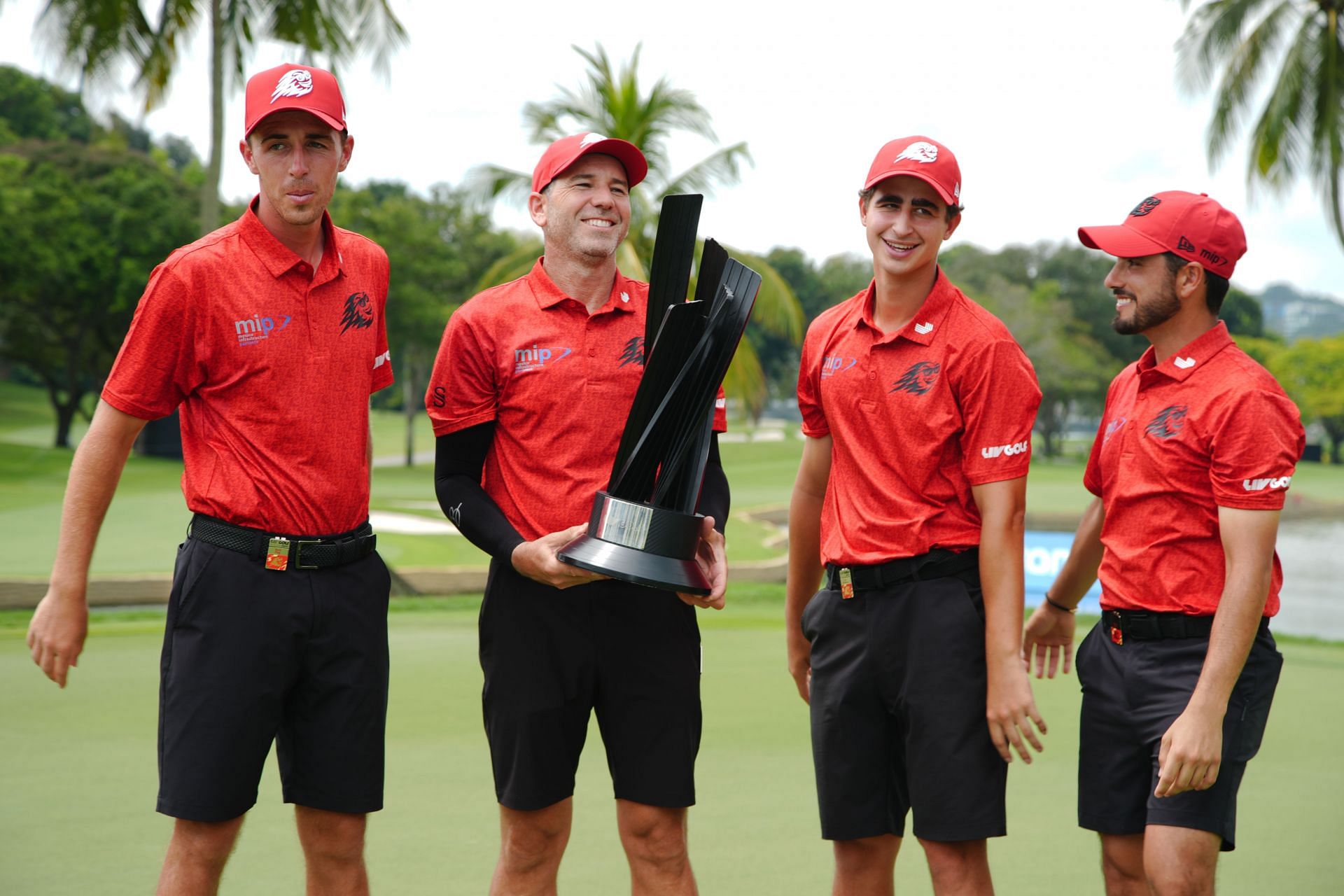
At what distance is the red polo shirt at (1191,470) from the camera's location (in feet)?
8.98

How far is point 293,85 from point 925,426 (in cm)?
161

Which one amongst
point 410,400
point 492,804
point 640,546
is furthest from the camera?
point 410,400

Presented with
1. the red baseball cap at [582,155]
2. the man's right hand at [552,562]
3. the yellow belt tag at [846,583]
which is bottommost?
the yellow belt tag at [846,583]

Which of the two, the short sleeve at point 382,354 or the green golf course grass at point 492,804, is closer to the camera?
the short sleeve at point 382,354

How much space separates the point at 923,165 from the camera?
2.86 meters

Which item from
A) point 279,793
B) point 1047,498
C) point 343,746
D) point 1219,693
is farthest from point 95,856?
point 1047,498

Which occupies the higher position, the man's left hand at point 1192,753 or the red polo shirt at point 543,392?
the red polo shirt at point 543,392

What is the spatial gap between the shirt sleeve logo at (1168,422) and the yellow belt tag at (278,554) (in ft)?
6.47

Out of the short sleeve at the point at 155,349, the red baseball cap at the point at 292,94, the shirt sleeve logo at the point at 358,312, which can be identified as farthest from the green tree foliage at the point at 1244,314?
the short sleeve at the point at 155,349

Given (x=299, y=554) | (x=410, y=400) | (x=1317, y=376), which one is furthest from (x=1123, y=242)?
(x=1317, y=376)

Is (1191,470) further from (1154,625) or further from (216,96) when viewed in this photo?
(216,96)

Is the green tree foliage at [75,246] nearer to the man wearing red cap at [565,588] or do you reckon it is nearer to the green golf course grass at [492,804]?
the green golf course grass at [492,804]

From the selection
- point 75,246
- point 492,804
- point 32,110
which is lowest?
point 492,804

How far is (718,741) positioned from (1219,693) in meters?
2.70
